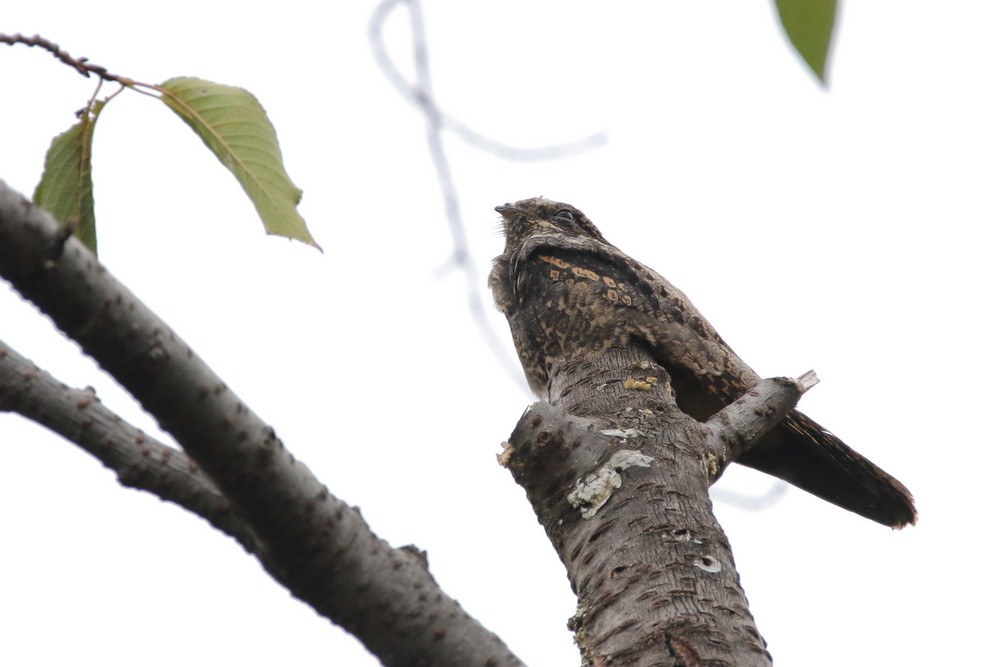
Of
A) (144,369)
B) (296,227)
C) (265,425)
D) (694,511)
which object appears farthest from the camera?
(694,511)

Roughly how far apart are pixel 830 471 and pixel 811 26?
3507mm

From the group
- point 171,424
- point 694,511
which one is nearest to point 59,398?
A: point 171,424

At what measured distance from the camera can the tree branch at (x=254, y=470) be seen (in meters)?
1.15

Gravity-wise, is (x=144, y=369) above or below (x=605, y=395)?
below

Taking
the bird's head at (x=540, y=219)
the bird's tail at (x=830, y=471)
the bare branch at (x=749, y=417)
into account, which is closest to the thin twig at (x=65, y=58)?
the bare branch at (x=749, y=417)

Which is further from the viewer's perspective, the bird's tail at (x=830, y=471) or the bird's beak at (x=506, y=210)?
the bird's beak at (x=506, y=210)

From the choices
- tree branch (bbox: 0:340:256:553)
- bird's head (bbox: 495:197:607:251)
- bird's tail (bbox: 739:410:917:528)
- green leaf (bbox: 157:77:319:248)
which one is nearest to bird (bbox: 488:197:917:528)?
bird's tail (bbox: 739:410:917:528)

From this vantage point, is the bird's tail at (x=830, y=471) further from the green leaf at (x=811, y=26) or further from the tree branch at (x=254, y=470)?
the green leaf at (x=811, y=26)

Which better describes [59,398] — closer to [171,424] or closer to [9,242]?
[171,424]

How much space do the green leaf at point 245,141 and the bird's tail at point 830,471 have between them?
8.69 feet

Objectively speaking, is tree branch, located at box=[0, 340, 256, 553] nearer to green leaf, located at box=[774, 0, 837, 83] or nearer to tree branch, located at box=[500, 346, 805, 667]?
green leaf, located at box=[774, 0, 837, 83]

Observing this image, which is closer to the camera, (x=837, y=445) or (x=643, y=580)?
(x=643, y=580)

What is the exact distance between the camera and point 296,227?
167 cm

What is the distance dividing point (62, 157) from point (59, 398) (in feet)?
2.04
